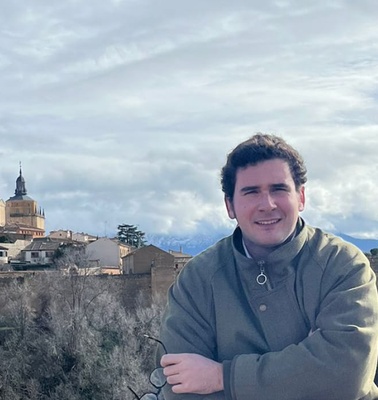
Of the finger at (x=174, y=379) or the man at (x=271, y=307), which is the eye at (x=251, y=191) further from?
the finger at (x=174, y=379)

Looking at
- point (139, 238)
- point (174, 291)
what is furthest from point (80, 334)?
point (139, 238)

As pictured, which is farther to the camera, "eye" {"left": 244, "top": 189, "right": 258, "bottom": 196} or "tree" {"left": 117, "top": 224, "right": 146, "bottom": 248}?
"tree" {"left": 117, "top": 224, "right": 146, "bottom": 248}

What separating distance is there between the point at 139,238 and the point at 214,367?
1524 inches

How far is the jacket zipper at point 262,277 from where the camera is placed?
1897 millimetres

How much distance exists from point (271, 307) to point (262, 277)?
0.23 feet

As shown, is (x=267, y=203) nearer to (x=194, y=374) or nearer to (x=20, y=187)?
(x=194, y=374)

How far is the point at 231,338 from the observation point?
1.89 m

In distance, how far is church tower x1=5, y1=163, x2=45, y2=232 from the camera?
163 ft

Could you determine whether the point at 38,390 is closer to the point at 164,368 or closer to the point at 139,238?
the point at 164,368

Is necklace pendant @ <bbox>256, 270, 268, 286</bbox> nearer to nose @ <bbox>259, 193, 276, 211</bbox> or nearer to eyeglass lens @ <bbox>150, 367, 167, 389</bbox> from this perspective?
nose @ <bbox>259, 193, 276, 211</bbox>

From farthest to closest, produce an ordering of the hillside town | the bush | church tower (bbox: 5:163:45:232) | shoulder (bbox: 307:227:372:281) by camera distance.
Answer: church tower (bbox: 5:163:45:232) < the hillside town < the bush < shoulder (bbox: 307:227:372:281)

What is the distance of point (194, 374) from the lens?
1.83m

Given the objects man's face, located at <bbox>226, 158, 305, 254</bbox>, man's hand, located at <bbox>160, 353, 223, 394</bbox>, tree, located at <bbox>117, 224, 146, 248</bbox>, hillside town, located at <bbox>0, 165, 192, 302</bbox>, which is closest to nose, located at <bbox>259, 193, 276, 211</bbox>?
man's face, located at <bbox>226, 158, 305, 254</bbox>

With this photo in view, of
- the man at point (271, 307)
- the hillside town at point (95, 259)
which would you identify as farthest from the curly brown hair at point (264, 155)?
the hillside town at point (95, 259)
